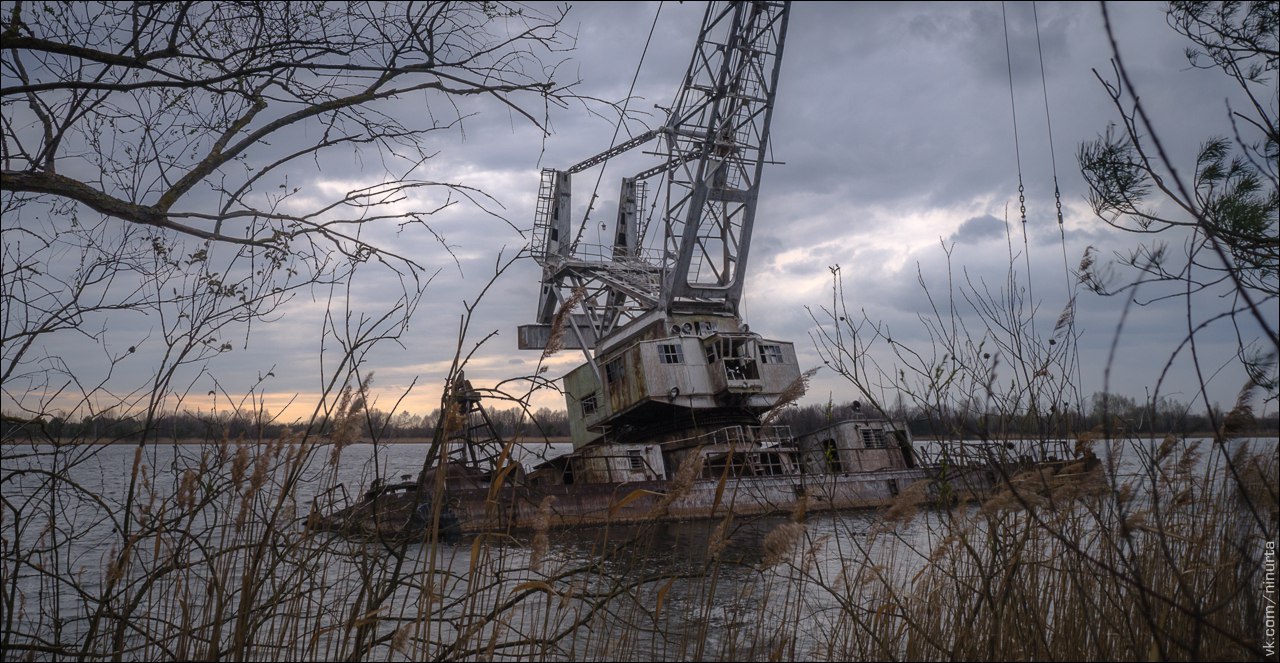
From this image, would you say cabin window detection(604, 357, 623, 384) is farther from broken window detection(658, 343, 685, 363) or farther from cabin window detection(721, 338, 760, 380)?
cabin window detection(721, 338, 760, 380)

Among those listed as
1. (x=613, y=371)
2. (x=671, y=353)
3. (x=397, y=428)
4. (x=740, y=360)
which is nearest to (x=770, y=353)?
(x=740, y=360)

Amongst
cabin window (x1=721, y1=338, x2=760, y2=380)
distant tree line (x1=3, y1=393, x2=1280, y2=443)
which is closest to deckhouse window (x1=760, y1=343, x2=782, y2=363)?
cabin window (x1=721, y1=338, x2=760, y2=380)

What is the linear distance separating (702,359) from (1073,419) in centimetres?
1766

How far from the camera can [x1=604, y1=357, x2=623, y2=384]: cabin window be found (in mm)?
23516

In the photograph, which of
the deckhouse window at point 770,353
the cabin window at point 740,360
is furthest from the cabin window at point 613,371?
the deckhouse window at point 770,353

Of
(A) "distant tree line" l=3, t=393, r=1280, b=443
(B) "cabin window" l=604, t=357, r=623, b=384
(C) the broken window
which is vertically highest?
(C) the broken window

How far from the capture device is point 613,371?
23.9 meters

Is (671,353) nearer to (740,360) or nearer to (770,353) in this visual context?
(740,360)

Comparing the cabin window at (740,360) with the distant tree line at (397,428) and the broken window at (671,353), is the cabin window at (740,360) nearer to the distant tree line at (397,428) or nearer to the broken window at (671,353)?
the broken window at (671,353)

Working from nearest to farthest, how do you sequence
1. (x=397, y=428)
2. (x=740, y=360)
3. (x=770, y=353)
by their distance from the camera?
(x=397, y=428), (x=740, y=360), (x=770, y=353)

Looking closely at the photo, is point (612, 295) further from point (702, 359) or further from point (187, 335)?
point (187, 335)

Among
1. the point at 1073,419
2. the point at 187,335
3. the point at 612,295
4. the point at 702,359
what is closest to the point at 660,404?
the point at 702,359

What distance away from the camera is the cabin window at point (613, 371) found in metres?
23.5

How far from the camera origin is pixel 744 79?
2320 cm
